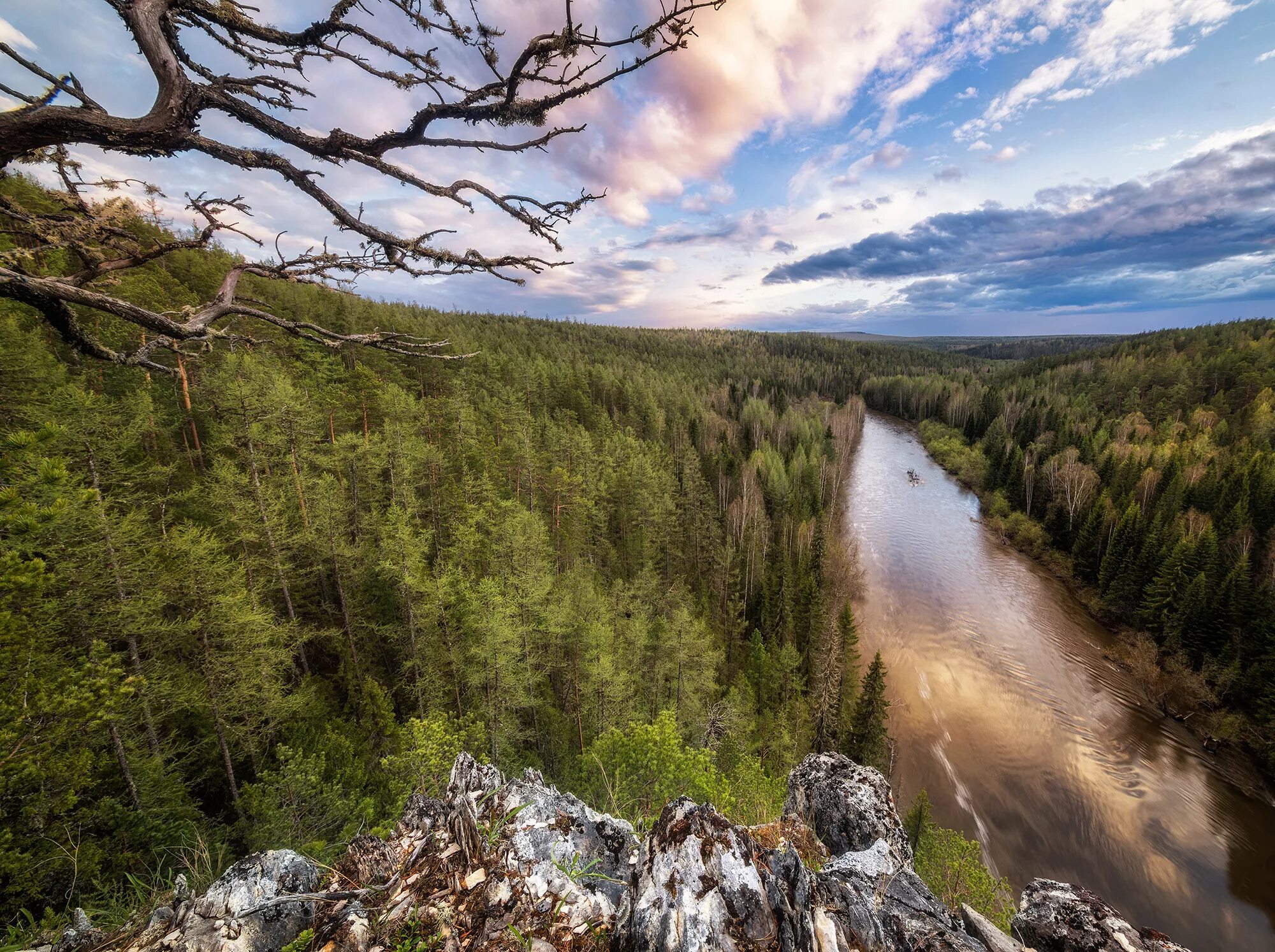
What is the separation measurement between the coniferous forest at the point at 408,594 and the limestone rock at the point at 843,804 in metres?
3.31

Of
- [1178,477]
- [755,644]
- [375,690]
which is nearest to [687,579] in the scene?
[755,644]

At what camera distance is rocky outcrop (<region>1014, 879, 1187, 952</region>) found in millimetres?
4379

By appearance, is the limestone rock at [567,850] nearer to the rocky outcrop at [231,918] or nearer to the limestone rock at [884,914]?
the rocky outcrop at [231,918]

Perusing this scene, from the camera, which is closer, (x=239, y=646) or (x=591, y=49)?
(x=591, y=49)

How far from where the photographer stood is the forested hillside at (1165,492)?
29.9 m

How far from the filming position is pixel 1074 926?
179 inches

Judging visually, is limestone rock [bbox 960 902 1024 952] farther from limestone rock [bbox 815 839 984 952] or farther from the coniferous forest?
the coniferous forest

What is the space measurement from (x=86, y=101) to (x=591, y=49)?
3.07 m

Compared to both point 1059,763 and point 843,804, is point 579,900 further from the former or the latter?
point 1059,763

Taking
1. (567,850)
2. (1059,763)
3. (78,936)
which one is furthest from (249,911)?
(1059,763)

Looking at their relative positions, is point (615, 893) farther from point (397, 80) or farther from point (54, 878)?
point (54, 878)

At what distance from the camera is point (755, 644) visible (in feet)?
106

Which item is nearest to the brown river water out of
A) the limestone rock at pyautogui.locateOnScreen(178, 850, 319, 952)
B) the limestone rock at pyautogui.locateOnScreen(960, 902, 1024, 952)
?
the limestone rock at pyautogui.locateOnScreen(960, 902, 1024, 952)

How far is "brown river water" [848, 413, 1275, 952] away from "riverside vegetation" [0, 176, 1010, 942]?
5.67m
